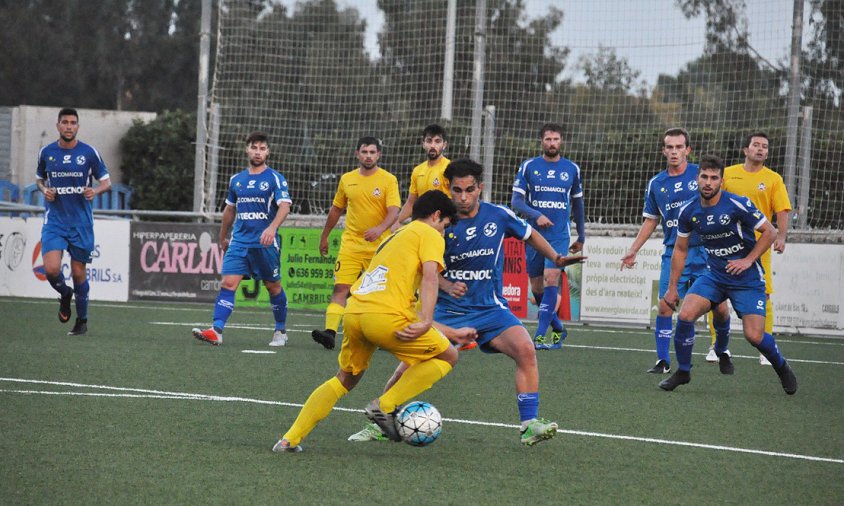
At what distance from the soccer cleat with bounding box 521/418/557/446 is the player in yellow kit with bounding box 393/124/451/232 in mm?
5043

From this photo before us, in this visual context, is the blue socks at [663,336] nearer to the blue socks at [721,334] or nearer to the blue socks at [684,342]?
the blue socks at [721,334]

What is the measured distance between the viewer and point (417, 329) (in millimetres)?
6301

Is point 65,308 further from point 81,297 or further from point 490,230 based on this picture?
point 490,230

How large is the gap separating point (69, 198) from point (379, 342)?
755cm

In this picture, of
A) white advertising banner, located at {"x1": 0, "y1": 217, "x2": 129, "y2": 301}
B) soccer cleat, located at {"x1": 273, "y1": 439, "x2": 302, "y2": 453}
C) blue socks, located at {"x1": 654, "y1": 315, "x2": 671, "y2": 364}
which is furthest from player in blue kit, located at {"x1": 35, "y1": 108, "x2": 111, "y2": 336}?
soccer cleat, located at {"x1": 273, "y1": 439, "x2": 302, "y2": 453}

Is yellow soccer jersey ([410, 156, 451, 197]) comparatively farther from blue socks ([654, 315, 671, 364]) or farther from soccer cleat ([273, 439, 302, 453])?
soccer cleat ([273, 439, 302, 453])

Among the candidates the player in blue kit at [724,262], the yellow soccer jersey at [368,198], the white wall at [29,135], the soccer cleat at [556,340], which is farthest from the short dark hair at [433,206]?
the white wall at [29,135]

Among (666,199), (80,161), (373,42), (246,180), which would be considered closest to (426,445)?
(666,199)

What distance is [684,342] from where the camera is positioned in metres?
9.85

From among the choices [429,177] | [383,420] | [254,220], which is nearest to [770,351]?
[429,177]

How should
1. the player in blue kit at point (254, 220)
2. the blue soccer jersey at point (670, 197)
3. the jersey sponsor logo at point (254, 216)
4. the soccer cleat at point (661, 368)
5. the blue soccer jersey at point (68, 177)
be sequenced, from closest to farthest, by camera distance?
the soccer cleat at point (661, 368), the blue soccer jersey at point (670, 197), the player in blue kit at point (254, 220), the jersey sponsor logo at point (254, 216), the blue soccer jersey at point (68, 177)

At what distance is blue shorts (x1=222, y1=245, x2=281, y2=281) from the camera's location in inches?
494

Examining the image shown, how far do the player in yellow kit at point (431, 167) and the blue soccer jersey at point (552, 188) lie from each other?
3.67 feet

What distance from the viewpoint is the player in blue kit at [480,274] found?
7.07m
